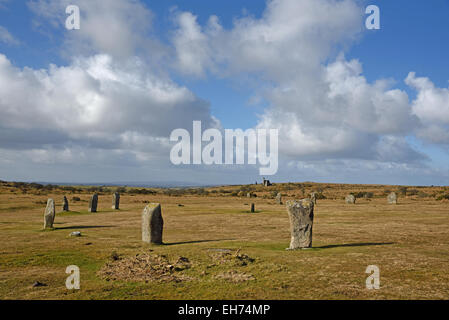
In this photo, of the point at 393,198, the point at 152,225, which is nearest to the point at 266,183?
the point at 393,198

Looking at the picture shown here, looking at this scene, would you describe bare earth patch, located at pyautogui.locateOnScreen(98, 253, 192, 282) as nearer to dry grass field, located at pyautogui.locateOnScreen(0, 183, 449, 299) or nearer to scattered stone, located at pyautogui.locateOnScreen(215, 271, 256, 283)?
dry grass field, located at pyautogui.locateOnScreen(0, 183, 449, 299)

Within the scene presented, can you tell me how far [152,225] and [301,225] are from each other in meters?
8.13

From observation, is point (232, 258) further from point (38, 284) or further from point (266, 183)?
point (266, 183)

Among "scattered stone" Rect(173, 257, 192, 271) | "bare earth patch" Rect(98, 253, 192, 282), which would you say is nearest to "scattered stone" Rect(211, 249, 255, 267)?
"scattered stone" Rect(173, 257, 192, 271)

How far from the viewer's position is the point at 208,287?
11.4 m

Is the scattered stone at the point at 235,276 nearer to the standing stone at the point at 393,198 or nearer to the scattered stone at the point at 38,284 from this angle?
the scattered stone at the point at 38,284

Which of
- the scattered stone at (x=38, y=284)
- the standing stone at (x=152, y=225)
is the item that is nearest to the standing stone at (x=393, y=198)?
the standing stone at (x=152, y=225)

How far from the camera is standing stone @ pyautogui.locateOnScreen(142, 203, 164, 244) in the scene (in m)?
19.8

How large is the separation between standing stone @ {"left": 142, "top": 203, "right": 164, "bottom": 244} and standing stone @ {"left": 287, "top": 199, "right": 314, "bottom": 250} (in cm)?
732

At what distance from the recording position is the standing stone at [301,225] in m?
17.8

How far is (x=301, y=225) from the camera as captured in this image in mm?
17891
